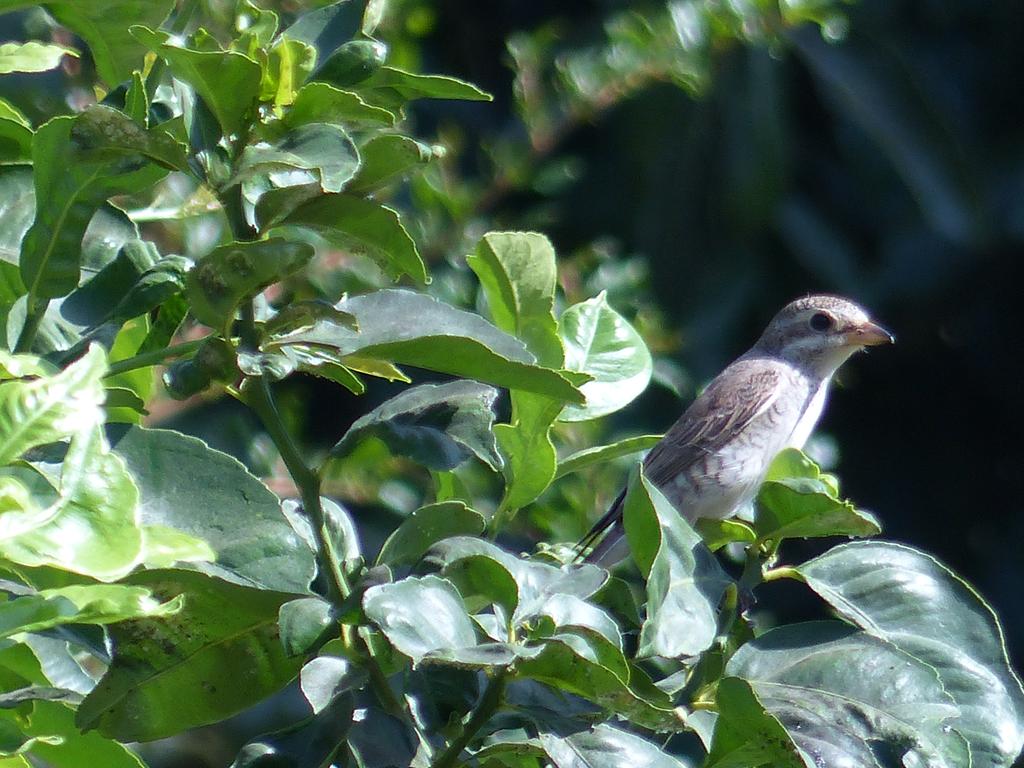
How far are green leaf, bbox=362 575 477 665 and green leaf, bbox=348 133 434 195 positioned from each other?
41 cm

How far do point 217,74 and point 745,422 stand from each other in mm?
2490

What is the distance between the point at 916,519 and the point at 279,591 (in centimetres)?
435

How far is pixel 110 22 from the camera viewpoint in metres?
1.68

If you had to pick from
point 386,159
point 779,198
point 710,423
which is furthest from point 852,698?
point 779,198

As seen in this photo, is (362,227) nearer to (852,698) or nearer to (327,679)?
(327,679)

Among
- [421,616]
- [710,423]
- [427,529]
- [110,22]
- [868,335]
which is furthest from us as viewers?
[868,335]

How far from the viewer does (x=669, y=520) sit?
4.90 feet

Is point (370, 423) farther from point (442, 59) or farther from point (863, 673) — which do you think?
point (442, 59)

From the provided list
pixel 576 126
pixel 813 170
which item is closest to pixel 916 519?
pixel 813 170

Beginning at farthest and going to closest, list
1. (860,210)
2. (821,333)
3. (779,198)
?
(860,210), (779,198), (821,333)

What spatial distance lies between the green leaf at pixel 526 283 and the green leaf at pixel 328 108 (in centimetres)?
41

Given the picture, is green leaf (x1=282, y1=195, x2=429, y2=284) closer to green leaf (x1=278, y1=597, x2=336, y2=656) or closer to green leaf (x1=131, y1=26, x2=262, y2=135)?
green leaf (x1=131, y1=26, x2=262, y2=135)

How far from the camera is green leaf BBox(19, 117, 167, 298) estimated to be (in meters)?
1.48

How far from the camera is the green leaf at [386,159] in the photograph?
4.54 ft
